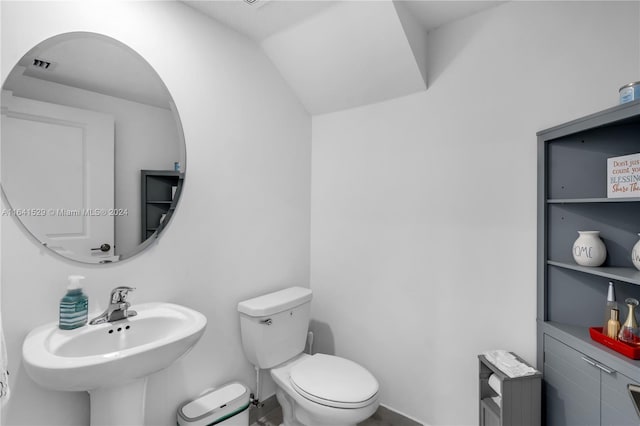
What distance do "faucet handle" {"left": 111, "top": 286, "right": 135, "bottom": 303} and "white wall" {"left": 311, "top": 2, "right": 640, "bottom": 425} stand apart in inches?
50.9

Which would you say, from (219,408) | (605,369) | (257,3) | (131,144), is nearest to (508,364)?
(605,369)

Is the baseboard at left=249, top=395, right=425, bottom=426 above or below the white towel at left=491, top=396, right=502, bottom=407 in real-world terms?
below

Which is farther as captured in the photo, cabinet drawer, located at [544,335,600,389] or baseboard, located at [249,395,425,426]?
baseboard, located at [249,395,425,426]

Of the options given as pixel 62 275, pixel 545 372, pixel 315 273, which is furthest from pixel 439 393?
pixel 62 275

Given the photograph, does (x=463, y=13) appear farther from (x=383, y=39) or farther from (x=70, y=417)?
(x=70, y=417)

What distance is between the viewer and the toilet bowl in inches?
55.9

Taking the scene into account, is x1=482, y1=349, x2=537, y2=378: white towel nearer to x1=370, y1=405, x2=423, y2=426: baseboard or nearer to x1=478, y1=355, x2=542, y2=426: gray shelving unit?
x1=478, y1=355, x2=542, y2=426: gray shelving unit

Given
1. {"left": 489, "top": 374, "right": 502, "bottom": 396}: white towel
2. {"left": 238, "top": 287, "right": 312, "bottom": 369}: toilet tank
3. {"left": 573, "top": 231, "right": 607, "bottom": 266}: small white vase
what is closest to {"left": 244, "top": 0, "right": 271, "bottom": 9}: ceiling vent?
{"left": 238, "top": 287, "right": 312, "bottom": 369}: toilet tank

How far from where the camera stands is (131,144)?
1.41 meters

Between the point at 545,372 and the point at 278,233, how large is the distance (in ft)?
5.13

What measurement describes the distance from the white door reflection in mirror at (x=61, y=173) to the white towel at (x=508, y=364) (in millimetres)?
1778

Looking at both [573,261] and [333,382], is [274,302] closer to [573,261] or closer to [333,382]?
[333,382]

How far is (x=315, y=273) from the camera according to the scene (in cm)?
233

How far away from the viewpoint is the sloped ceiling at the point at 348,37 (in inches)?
64.0
